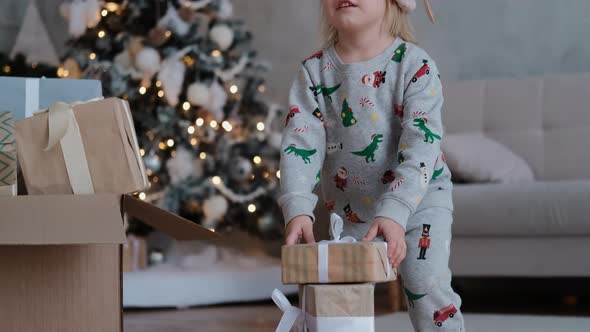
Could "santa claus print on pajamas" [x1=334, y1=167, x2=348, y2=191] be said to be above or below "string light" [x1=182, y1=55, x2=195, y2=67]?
below

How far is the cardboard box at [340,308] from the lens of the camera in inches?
46.0

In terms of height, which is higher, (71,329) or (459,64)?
(459,64)

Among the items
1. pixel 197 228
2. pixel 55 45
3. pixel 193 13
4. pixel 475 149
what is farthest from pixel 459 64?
pixel 197 228

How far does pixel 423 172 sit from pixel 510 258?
5.08 feet

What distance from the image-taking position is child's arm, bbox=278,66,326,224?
58.7 inches

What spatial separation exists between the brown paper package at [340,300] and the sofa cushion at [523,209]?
1.77 metres

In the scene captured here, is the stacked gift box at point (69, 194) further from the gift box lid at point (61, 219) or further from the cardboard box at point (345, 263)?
the cardboard box at point (345, 263)

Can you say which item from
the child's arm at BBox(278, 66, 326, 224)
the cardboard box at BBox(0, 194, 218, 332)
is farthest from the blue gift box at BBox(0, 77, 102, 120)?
the child's arm at BBox(278, 66, 326, 224)

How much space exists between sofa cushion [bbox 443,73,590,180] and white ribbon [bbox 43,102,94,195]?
8.03 feet

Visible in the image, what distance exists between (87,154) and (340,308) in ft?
1.67

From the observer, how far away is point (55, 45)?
4.71m

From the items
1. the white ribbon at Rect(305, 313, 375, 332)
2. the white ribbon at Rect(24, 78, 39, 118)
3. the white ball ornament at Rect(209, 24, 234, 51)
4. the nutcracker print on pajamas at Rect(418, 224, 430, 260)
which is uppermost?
the white ball ornament at Rect(209, 24, 234, 51)

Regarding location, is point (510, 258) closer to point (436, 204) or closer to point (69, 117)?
point (436, 204)

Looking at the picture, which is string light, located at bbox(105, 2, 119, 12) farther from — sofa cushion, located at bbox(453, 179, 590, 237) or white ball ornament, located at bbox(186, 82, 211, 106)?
sofa cushion, located at bbox(453, 179, 590, 237)
